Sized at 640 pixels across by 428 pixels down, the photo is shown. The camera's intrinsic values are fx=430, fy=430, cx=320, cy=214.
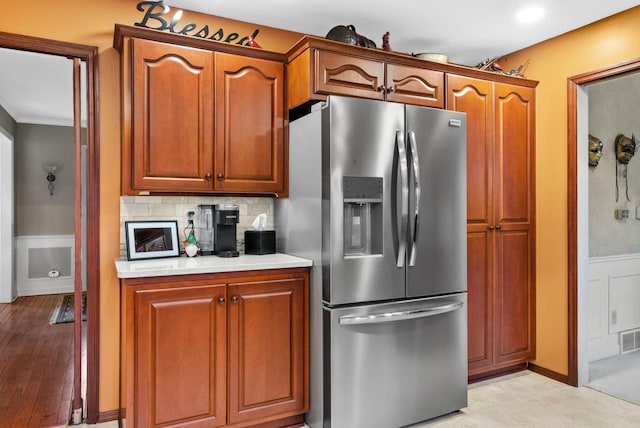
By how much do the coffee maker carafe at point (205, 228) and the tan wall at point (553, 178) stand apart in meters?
2.49

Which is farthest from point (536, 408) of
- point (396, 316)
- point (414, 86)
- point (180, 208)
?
point (180, 208)

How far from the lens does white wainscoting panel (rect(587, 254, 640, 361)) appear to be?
3643mm

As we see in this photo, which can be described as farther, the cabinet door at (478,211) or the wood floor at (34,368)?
the cabinet door at (478,211)

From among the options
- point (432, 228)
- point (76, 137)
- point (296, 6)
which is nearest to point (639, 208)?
point (432, 228)

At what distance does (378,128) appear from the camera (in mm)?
2418

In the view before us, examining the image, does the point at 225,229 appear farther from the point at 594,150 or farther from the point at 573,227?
the point at 594,150

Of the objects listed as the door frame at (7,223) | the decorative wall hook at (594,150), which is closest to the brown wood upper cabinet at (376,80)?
the decorative wall hook at (594,150)

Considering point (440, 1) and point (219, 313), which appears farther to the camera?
point (440, 1)

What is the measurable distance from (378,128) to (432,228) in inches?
27.3

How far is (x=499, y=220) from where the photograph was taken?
3.20 m

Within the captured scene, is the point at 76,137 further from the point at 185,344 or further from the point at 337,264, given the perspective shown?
the point at 337,264

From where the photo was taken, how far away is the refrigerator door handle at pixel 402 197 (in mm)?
2436

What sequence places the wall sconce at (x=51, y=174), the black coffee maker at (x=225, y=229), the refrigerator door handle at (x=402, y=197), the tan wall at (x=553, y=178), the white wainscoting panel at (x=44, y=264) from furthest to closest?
the wall sconce at (x=51, y=174) → the white wainscoting panel at (x=44, y=264) → the tan wall at (x=553, y=178) → the black coffee maker at (x=225, y=229) → the refrigerator door handle at (x=402, y=197)

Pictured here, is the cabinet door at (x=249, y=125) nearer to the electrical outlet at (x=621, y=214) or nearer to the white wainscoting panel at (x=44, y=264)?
the electrical outlet at (x=621, y=214)
